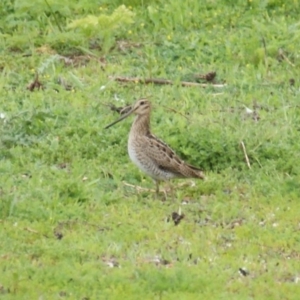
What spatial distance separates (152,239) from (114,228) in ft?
1.23

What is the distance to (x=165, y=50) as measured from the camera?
48.0 feet

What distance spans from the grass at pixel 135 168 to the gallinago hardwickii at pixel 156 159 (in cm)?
20

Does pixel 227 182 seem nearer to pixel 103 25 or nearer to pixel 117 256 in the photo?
pixel 117 256

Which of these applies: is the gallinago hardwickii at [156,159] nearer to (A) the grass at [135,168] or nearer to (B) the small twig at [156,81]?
(A) the grass at [135,168]

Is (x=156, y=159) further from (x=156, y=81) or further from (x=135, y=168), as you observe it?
(x=156, y=81)

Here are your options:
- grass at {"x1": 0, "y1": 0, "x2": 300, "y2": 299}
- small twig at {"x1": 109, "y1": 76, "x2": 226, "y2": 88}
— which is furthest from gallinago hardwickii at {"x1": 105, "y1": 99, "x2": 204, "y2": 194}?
small twig at {"x1": 109, "y1": 76, "x2": 226, "y2": 88}

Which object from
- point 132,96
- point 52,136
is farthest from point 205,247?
point 132,96

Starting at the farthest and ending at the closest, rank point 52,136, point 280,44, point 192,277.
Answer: point 280,44 < point 52,136 < point 192,277

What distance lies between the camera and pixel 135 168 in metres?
11.7

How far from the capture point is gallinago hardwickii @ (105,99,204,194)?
11.1 metres

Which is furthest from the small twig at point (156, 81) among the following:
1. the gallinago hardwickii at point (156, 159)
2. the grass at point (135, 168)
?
the gallinago hardwickii at point (156, 159)

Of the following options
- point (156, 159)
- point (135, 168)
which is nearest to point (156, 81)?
point (135, 168)

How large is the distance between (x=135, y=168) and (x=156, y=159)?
1.93 feet

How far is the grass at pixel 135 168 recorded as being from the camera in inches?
363
